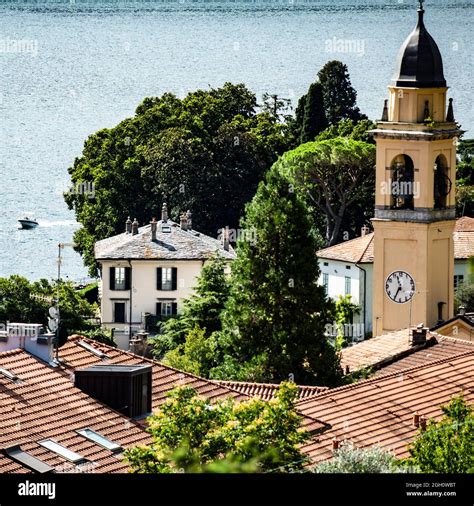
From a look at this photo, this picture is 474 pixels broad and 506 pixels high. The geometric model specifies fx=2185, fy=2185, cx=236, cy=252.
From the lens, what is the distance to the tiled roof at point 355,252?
60500mm

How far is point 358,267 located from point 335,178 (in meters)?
16.9

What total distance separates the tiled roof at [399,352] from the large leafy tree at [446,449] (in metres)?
13.5

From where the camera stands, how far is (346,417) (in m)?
23.7

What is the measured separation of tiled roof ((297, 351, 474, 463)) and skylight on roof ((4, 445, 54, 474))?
8.82 feet

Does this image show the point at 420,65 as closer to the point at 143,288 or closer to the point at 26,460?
the point at 143,288

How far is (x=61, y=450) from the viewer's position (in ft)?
65.1

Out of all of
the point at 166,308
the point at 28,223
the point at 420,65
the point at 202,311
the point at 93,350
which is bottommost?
the point at 166,308

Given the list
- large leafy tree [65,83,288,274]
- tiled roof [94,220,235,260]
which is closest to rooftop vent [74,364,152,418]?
tiled roof [94,220,235,260]

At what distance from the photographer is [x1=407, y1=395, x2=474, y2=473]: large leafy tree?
53.6ft

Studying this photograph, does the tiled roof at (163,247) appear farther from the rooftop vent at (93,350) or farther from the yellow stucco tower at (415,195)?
the rooftop vent at (93,350)

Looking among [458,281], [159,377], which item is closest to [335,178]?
[458,281]

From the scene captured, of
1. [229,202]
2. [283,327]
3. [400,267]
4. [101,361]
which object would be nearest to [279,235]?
[283,327]

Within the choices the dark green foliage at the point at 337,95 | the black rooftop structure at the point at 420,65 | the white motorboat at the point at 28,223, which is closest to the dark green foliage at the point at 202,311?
the black rooftop structure at the point at 420,65
